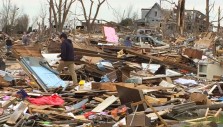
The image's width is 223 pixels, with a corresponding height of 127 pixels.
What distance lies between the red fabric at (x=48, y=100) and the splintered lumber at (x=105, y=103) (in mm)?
1076

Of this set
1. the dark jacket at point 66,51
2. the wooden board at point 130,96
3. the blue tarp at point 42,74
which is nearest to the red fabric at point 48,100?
the wooden board at point 130,96

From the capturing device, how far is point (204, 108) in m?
11.5

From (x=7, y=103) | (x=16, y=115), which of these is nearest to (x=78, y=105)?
(x=7, y=103)

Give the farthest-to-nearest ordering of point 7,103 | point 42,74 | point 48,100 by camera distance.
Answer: point 42,74 → point 48,100 → point 7,103

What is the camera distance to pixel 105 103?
11516 mm

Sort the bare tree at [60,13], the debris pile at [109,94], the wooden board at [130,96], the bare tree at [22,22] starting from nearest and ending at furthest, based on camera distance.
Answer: the debris pile at [109,94]
the wooden board at [130,96]
the bare tree at [60,13]
the bare tree at [22,22]

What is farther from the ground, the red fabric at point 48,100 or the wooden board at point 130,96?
the wooden board at point 130,96

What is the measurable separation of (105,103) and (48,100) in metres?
1.50

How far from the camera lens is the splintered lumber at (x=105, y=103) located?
36.4 feet

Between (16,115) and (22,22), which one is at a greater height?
(22,22)

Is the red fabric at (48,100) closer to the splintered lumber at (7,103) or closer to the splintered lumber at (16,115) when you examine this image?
the splintered lumber at (7,103)

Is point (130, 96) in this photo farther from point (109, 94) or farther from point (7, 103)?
point (7, 103)

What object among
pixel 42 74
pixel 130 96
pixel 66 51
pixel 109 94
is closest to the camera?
pixel 130 96

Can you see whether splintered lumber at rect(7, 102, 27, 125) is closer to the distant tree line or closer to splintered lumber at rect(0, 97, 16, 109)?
splintered lumber at rect(0, 97, 16, 109)
